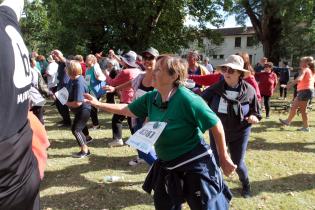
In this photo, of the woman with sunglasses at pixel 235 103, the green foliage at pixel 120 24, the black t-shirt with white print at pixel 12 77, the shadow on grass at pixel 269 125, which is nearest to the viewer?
the black t-shirt with white print at pixel 12 77

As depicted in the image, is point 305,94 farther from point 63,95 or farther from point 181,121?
point 181,121

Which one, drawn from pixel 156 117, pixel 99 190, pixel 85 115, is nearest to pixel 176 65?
pixel 156 117

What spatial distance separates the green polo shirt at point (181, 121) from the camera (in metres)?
2.90

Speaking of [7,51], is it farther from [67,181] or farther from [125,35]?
[125,35]

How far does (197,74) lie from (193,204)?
4.14m

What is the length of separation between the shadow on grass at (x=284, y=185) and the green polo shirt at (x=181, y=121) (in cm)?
234

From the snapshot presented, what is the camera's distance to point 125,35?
838 inches

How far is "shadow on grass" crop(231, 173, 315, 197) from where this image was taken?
5.25 m

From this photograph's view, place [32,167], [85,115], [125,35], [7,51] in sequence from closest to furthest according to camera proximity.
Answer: [7,51]
[32,167]
[85,115]
[125,35]

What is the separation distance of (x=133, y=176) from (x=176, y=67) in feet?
10.3

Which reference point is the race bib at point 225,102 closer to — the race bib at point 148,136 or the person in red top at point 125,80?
the race bib at point 148,136

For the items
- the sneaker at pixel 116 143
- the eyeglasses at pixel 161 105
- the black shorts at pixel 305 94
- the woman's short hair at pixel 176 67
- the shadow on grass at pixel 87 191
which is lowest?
the sneaker at pixel 116 143

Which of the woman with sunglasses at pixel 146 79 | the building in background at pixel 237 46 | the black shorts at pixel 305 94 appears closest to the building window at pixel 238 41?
the building in background at pixel 237 46

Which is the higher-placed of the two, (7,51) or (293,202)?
(7,51)
